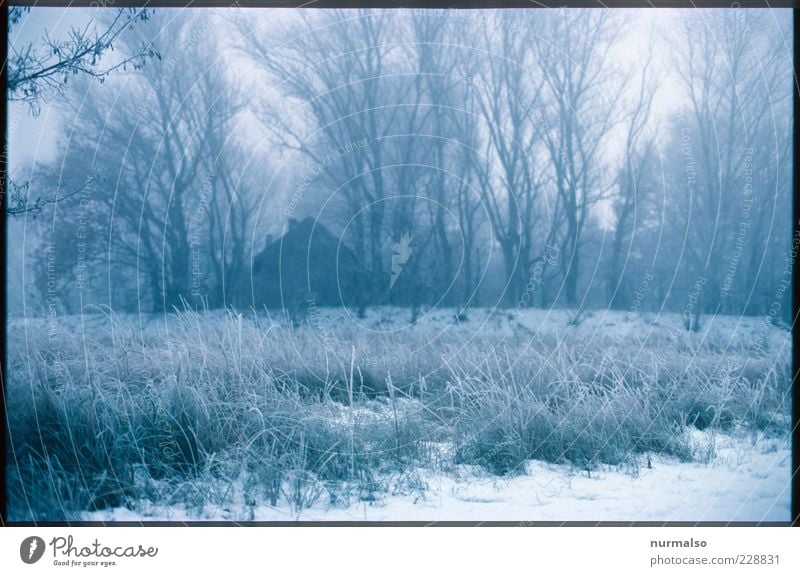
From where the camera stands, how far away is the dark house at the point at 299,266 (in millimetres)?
4340

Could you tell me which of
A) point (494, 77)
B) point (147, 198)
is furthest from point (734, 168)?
point (147, 198)

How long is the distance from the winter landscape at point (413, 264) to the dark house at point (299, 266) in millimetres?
15

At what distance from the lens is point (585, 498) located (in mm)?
4105

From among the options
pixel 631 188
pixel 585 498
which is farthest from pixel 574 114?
pixel 585 498

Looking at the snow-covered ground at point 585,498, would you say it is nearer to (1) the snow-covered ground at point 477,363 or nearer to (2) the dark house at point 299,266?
(1) the snow-covered ground at point 477,363

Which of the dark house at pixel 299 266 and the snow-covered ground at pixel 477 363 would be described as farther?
the dark house at pixel 299 266

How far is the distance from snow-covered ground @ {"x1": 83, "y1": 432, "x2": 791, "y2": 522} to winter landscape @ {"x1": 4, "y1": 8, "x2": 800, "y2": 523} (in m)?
0.02

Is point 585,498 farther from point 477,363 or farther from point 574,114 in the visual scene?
point 574,114

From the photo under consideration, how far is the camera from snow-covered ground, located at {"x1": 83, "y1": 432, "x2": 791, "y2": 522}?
4051mm

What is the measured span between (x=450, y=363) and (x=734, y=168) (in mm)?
2214

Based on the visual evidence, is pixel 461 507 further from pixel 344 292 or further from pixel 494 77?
pixel 494 77

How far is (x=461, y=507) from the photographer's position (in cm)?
408

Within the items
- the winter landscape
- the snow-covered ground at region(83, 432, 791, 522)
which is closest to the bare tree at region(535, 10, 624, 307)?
the winter landscape

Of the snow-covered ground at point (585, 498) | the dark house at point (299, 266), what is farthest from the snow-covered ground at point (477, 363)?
the dark house at point (299, 266)
